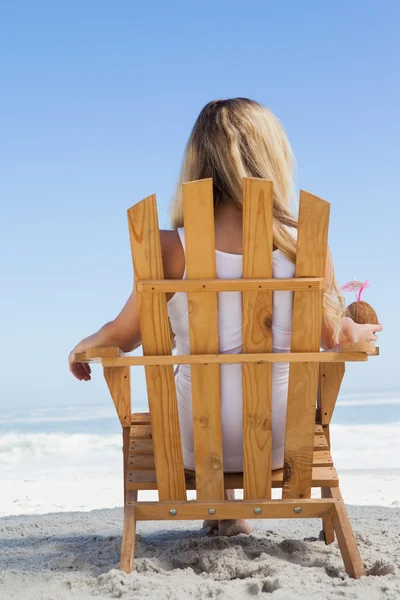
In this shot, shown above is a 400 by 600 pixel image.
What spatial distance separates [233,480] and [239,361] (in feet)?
1.86

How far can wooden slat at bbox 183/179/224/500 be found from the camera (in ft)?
7.91

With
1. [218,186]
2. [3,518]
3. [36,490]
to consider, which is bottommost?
[36,490]

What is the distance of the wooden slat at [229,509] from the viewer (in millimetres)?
2676

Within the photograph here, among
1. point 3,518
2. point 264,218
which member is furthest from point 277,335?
point 3,518

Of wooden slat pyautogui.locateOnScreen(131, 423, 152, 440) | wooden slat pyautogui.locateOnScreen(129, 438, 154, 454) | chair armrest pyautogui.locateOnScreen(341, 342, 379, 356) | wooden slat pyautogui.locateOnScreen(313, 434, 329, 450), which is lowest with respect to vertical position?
wooden slat pyautogui.locateOnScreen(313, 434, 329, 450)

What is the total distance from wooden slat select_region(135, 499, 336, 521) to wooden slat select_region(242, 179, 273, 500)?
0.05 m

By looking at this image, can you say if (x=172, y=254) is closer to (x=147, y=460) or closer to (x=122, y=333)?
(x=122, y=333)

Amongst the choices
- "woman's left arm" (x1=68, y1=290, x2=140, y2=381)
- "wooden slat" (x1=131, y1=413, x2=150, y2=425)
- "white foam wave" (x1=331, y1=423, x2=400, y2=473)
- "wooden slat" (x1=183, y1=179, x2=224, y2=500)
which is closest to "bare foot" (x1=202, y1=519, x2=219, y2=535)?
"wooden slat" (x1=131, y1=413, x2=150, y2=425)

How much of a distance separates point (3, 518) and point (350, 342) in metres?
3.15

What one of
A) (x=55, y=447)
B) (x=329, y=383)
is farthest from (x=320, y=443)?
(x=55, y=447)

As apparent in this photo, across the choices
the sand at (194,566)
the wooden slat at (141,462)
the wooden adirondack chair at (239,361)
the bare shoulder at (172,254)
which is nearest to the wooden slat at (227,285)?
the wooden adirondack chair at (239,361)

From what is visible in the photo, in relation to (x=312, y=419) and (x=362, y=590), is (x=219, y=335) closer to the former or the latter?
(x=312, y=419)

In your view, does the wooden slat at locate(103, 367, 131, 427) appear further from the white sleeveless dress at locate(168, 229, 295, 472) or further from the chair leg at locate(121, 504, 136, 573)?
the chair leg at locate(121, 504, 136, 573)

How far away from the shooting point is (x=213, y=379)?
8.31 feet
